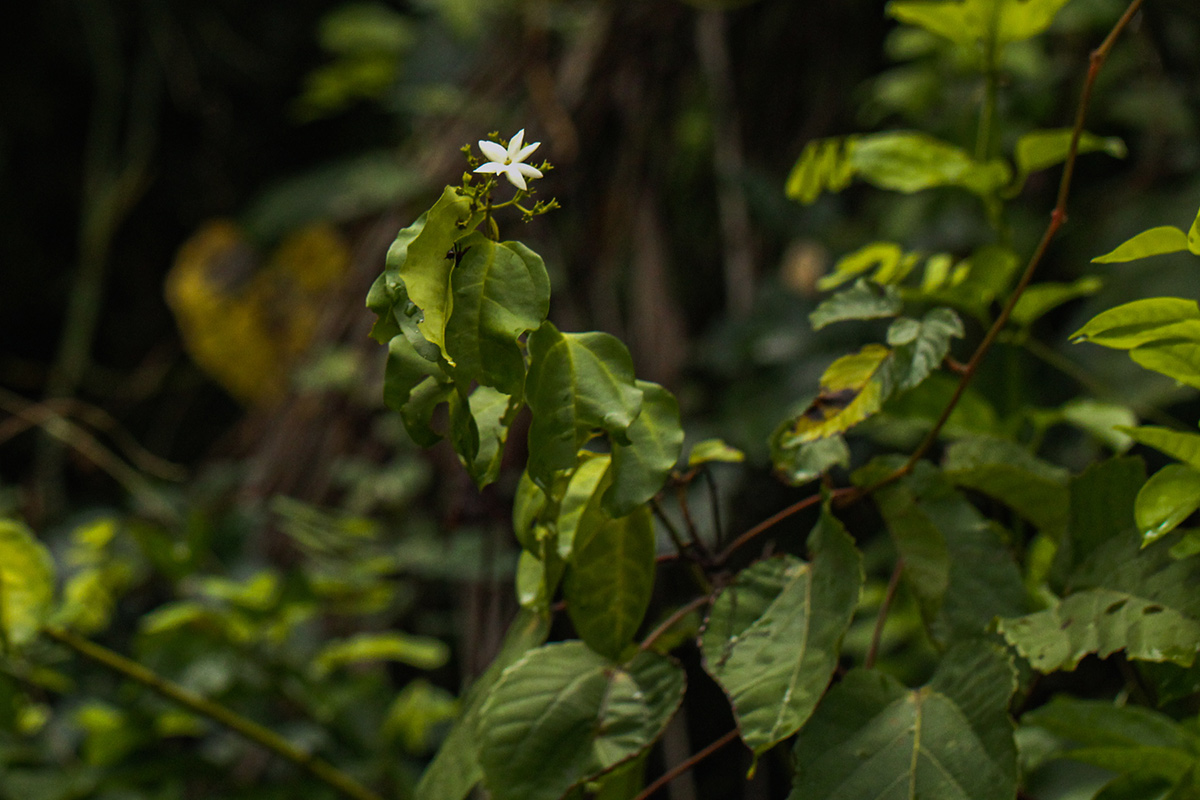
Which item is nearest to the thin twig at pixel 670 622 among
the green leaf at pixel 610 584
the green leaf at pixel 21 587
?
the green leaf at pixel 610 584

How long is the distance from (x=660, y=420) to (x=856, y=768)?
0.20 metres

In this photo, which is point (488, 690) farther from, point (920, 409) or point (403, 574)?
point (403, 574)

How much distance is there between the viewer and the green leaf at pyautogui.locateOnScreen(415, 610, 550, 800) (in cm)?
51

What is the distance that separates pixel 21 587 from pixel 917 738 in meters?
0.70

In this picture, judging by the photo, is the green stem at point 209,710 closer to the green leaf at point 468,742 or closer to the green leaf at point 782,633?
the green leaf at point 468,742

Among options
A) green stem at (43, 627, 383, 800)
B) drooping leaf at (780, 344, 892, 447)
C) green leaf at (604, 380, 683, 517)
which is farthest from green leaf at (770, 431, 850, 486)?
green stem at (43, 627, 383, 800)

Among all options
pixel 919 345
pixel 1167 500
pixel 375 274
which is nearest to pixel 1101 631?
pixel 1167 500

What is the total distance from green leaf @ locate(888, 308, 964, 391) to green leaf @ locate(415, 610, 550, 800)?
0.84 feet

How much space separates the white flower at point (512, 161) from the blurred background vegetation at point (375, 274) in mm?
455

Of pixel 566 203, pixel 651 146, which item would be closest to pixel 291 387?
pixel 566 203

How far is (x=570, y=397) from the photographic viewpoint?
41 cm

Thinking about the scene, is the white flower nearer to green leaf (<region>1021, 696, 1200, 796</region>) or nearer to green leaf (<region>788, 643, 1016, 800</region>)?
green leaf (<region>788, 643, 1016, 800</region>)

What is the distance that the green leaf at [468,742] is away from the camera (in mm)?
512

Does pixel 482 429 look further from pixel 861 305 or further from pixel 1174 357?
pixel 1174 357
